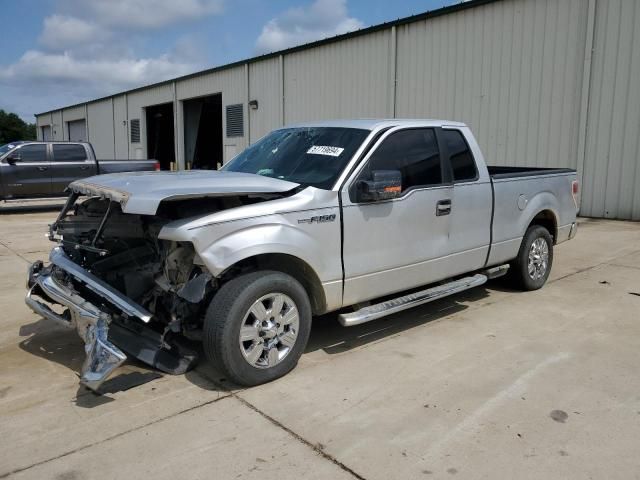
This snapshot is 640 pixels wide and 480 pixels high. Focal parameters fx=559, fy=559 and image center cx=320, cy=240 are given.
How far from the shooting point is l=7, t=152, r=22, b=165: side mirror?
1434 cm

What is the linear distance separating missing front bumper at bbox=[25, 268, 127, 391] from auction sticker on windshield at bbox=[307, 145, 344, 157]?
212 centimetres

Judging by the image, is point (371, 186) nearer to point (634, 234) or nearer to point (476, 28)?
point (634, 234)

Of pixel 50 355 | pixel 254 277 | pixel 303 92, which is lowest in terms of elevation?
pixel 50 355

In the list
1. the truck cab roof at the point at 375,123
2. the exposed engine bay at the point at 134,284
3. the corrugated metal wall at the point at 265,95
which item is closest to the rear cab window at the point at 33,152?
the corrugated metal wall at the point at 265,95

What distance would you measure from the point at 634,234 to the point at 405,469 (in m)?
9.28

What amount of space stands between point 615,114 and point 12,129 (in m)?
109

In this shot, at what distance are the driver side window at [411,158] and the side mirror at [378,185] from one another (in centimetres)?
17

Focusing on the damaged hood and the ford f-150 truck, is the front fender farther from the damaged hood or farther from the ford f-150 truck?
the ford f-150 truck

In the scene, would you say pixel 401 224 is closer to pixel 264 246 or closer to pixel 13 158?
pixel 264 246

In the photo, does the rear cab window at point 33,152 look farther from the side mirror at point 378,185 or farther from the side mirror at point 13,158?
the side mirror at point 378,185

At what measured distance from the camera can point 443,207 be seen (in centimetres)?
500

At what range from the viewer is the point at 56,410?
3557 millimetres

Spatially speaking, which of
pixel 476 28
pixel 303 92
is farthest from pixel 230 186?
pixel 303 92

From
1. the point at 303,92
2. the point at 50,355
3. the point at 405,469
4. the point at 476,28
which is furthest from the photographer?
the point at 303,92
